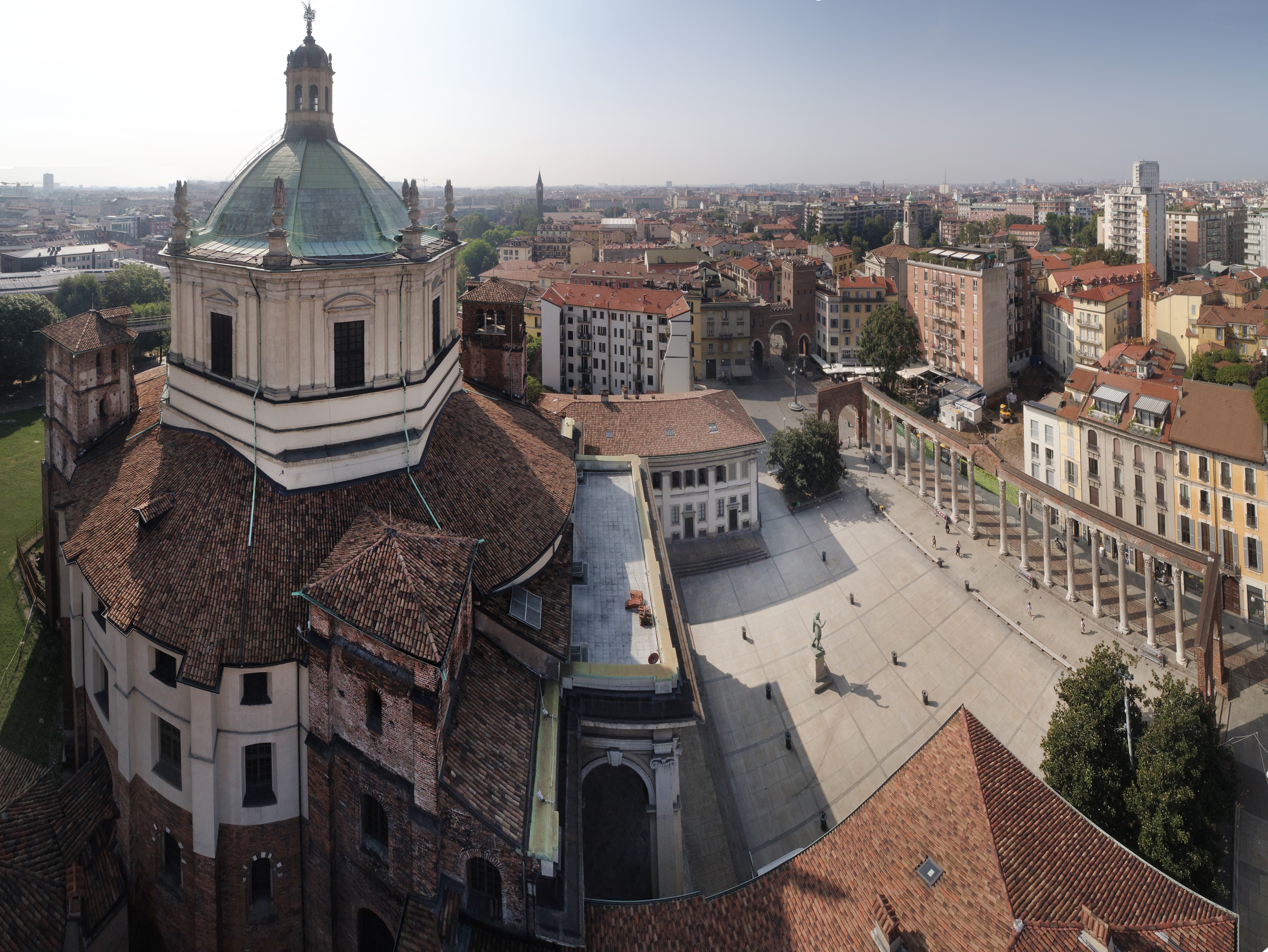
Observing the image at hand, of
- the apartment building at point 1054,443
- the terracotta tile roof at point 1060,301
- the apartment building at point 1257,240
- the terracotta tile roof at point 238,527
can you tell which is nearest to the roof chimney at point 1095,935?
the terracotta tile roof at point 238,527

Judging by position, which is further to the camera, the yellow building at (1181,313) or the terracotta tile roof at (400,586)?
the yellow building at (1181,313)

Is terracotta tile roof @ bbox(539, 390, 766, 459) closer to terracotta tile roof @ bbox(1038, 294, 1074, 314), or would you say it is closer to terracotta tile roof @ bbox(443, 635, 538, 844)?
terracotta tile roof @ bbox(443, 635, 538, 844)

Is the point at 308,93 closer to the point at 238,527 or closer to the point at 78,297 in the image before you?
the point at 238,527

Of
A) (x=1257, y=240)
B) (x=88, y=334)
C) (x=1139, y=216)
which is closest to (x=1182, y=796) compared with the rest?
(x=88, y=334)

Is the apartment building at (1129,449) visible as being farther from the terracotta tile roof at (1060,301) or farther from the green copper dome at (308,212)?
the green copper dome at (308,212)

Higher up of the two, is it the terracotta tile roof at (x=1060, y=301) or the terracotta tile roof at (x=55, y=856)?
the terracotta tile roof at (x=1060, y=301)

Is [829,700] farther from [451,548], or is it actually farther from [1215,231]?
[1215,231]

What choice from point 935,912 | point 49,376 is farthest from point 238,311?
point 935,912
